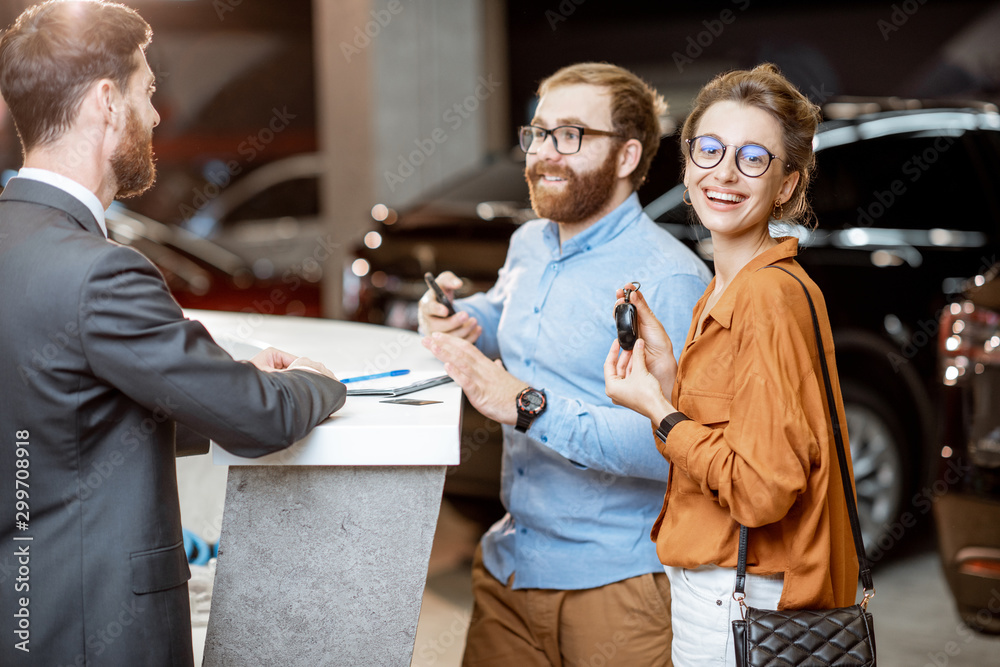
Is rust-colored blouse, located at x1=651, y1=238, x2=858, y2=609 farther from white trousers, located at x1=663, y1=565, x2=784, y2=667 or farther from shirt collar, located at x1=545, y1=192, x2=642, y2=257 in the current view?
shirt collar, located at x1=545, y1=192, x2=642, y2=257

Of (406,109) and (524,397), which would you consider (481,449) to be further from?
(406,109)

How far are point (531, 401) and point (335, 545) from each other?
1.59ft

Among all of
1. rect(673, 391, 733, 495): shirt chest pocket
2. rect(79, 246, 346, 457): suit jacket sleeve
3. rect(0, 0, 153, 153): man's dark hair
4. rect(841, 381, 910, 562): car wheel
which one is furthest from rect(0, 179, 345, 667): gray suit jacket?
rect(841, 381, 910, 562): car wheel

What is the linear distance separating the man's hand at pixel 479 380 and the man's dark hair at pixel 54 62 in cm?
76

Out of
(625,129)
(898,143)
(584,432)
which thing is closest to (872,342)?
(898,143)

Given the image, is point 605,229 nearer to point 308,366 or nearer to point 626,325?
point 626,325

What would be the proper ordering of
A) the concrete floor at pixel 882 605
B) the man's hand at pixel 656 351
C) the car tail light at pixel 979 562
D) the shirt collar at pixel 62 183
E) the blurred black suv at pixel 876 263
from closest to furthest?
the shirt collar at pixel 62 183
the man's hand at pixel 656 351
the car tail light at pixel 979 562
the concrete floor at pixel 882 605
the blurred black suv at pixel 876 263

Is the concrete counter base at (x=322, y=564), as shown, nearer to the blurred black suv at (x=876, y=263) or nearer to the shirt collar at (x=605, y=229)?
the shirt collar at (x=605, y=229)

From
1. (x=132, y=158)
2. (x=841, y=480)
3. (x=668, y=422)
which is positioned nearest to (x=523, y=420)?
(x=668, y=422)

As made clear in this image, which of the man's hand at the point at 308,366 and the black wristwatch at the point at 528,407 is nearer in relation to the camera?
the man's hand at the point at 308,366

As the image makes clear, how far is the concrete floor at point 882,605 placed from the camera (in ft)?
9.95

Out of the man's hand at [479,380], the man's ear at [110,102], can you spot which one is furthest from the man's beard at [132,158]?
the man's hand at [479,380]

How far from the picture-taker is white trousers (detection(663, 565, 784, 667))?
1.57m

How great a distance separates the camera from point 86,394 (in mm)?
1436
